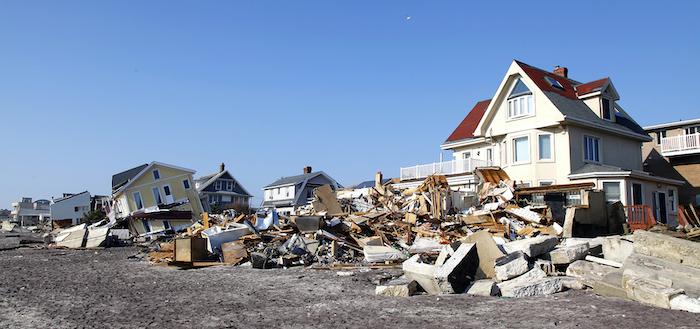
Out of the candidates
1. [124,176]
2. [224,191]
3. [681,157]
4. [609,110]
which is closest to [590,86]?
[609,110]

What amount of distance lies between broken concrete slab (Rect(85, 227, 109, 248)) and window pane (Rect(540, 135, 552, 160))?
24512mm

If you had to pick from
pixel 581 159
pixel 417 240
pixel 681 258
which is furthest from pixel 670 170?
pixel 681 258

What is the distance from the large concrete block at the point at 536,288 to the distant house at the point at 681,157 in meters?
22.8

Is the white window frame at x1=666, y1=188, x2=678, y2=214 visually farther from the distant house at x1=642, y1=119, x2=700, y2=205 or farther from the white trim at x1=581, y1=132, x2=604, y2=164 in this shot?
the white trim at x1=581, y1=132, x2=604, y2=164

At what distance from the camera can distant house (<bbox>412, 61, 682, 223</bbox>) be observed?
2028 centimetres

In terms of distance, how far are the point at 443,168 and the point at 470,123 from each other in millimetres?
5931

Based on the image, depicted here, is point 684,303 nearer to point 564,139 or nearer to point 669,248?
point 669,248

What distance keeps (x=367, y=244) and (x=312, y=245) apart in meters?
1.91

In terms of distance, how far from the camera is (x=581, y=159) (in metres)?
21.1

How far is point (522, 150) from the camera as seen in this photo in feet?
72.4

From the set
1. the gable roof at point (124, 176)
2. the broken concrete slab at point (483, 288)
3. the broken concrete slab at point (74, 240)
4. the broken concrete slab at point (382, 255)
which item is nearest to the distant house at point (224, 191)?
the gable roof at point (124, 176)

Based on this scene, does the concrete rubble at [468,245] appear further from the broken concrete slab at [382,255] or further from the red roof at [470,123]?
the red roof at [470,123]

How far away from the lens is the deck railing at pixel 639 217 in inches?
622

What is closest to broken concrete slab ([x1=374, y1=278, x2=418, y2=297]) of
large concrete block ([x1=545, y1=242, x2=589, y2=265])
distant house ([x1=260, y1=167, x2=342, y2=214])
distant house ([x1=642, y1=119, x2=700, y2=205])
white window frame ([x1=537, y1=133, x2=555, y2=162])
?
large concrete block ([x1=545, y1=242, x2=589, y2=265])
